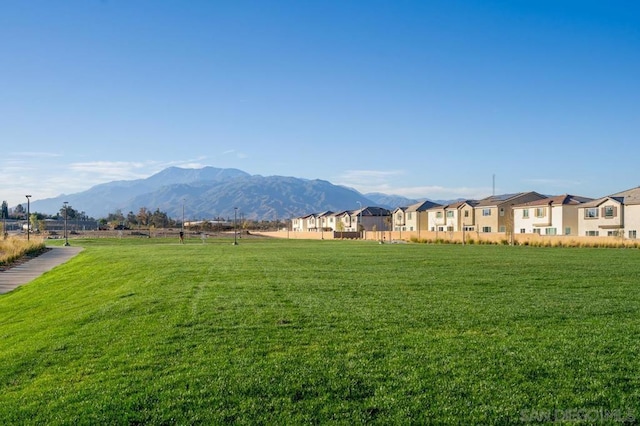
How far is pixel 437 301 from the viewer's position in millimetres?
13195

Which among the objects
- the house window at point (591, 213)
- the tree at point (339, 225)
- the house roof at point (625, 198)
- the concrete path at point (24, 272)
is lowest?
the concrete path at point (24, 272)

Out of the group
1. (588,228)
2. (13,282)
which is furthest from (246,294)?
(588,228)

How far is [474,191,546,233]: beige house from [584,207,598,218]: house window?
12.0m

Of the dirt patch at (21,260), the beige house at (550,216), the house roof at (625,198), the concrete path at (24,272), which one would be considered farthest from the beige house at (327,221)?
the concrete path at (24,272)

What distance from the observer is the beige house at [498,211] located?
264 feet

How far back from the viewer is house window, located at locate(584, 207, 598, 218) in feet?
210

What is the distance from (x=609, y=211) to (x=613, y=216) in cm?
74

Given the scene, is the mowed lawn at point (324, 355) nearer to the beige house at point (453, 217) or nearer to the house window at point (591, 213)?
the house window at point (591, 213)

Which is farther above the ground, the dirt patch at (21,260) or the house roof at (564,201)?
the house roof at (564,201)

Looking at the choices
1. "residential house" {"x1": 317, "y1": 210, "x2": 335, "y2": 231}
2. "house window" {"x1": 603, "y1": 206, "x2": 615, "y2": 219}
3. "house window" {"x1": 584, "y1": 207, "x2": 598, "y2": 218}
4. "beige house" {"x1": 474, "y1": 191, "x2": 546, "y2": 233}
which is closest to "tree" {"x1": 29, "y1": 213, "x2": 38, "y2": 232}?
"residential house" {"x1": 317, "y1": 210, "x2": 335, "y2": 231}

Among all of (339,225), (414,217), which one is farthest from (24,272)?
(339,225)

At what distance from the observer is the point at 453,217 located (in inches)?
3593

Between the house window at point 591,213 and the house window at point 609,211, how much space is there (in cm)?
148

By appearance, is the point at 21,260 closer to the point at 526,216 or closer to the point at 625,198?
the point at 625,198
